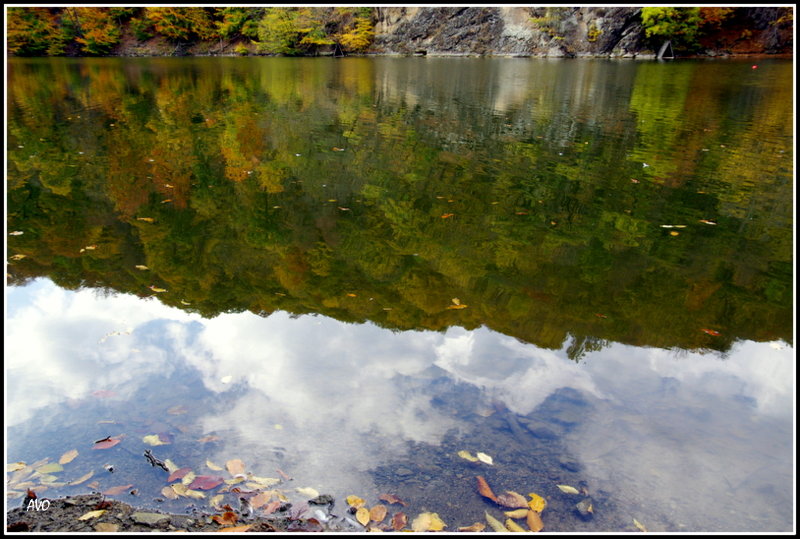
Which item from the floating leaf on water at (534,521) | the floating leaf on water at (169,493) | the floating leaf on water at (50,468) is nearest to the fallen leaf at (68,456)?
the floating leaf on water at (50,468)

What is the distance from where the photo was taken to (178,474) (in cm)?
278

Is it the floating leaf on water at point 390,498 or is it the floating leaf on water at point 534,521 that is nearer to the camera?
the floating leaf on water at point 534,521

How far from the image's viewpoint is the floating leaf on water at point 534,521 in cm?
252

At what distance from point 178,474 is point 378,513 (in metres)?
1.15

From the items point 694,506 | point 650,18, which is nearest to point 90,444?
point 694,506

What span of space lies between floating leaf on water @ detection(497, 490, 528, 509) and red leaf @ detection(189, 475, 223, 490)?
1.53m

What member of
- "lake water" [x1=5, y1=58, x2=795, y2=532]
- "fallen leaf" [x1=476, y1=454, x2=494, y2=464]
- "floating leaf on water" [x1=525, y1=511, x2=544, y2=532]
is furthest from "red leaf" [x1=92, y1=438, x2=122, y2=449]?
"floating leaf on water" [x1=525, y1=511, x2=544, y2=532]

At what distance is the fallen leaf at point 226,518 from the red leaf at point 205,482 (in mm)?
245

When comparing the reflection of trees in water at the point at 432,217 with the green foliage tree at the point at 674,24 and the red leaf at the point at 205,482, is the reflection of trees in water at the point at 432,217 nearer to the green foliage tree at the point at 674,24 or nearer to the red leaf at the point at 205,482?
the red leaf at the point at 205,482

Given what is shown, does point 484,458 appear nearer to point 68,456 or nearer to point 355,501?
point 355,501

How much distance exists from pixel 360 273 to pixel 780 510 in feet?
12.2

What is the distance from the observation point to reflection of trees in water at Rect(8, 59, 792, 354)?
183 inches

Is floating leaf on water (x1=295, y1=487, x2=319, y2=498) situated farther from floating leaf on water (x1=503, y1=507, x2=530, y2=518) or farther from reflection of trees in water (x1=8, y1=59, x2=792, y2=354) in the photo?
reflection of trees in water (x1=8, y1=59, x2=792, y2=354)

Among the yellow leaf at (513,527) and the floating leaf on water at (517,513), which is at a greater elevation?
the yellow leaf at (513,527)
